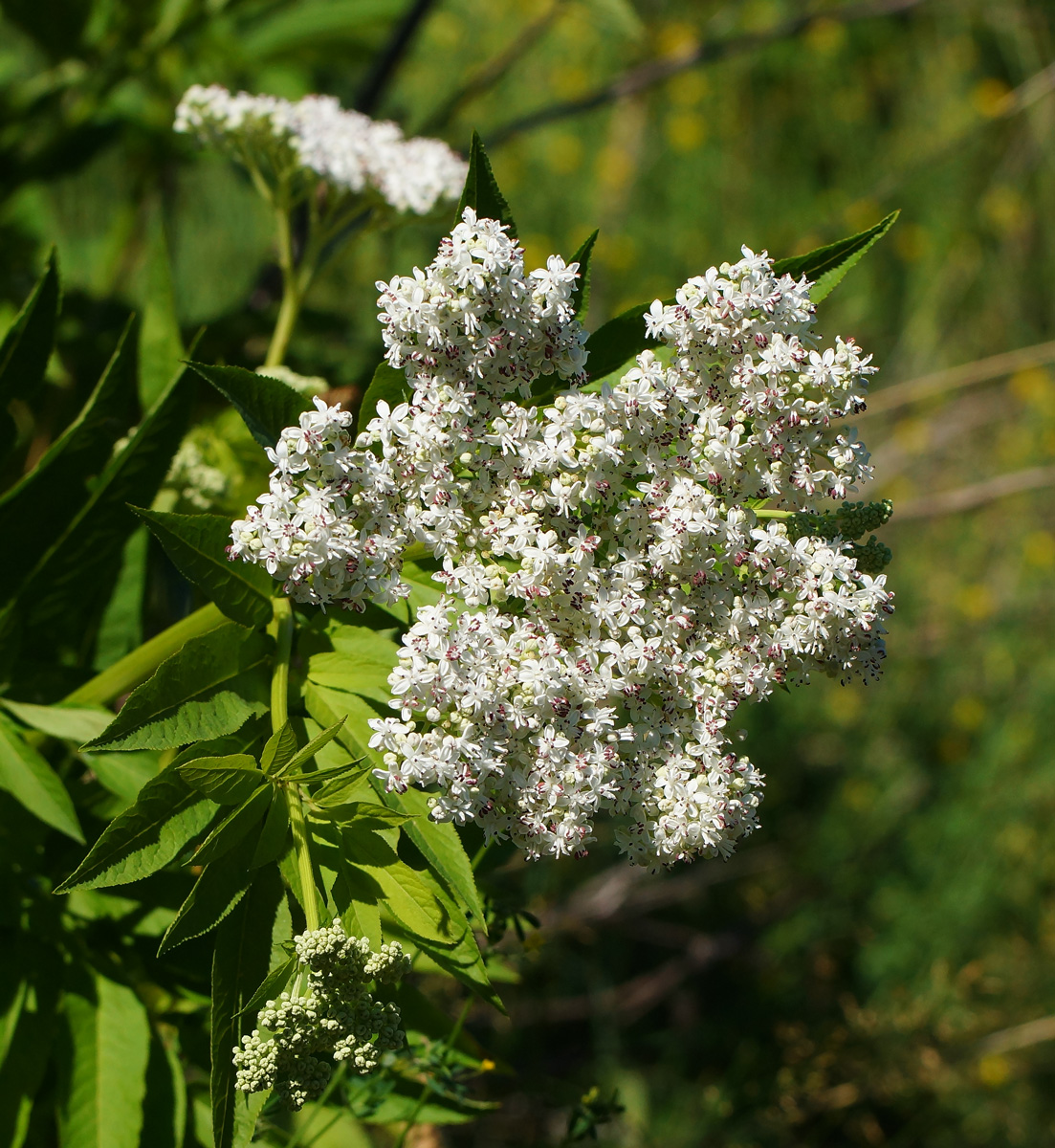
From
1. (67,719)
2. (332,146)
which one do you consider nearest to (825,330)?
(332,146)

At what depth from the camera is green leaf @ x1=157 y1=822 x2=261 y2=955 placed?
165cm

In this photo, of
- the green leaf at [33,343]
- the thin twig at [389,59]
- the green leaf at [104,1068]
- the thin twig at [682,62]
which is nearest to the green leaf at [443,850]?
the green leaf at [104,1068]

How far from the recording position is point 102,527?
238 cm

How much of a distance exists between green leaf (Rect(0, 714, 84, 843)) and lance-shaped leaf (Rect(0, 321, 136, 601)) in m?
0.42

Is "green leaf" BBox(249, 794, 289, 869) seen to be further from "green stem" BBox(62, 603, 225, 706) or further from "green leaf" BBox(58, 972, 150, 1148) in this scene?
"green leaf" BBox(58, 972, 150, 1148)

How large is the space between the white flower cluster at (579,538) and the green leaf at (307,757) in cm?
11

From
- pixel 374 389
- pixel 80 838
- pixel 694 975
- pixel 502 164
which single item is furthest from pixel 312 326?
pixel 502 164

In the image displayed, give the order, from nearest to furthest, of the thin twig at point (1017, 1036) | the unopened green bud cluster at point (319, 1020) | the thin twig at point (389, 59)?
the unopened green bud cluster at point (319, 1020) → the thin twig at point (389, 59) → the thin twig at point (1017, 1036)

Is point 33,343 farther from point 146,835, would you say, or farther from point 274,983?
point 274,983

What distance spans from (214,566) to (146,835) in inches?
17.8

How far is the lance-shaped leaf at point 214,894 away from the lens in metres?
1.65

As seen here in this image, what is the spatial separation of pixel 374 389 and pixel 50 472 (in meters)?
0.94

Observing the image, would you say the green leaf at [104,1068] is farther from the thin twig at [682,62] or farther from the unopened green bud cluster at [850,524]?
the thin twig at [682,62]

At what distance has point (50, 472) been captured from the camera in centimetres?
235
